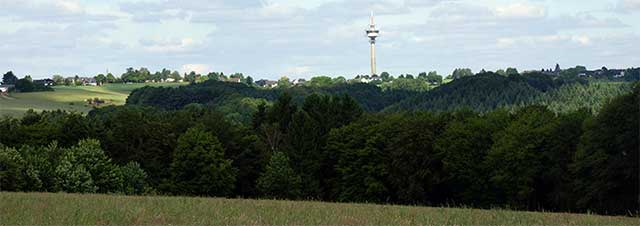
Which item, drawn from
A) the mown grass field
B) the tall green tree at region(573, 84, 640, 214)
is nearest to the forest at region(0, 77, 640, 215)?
the tall green tree at region(573, 84, 640, 214)

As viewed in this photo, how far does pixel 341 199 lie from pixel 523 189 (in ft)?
59.4

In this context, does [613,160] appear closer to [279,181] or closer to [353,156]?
[353,156]

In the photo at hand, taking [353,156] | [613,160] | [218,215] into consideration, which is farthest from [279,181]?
[218,215]

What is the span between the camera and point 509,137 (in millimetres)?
76438

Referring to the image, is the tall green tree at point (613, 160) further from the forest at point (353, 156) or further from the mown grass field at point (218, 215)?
the mown grass field at point (218, 215)

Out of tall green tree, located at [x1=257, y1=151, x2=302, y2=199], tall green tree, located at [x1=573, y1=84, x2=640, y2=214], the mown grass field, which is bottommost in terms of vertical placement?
tall green tree, located at [x1=257, y1=151, x2=302, y2=199]

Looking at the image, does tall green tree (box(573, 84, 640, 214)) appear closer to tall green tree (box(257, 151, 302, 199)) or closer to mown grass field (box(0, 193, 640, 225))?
tall green tree (box(257, 151, 302, 199))

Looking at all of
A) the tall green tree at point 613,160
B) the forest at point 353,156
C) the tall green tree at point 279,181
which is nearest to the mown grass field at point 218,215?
the forest at point 353,156

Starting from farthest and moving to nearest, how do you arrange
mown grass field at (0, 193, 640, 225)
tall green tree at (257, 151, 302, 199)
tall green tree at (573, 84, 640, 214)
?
1. tall green tree at (257, 151, 302, 199)
2. tall green tree at (573, 84, 640, 214)
3. mown grass field at (0, 193, 640, 225)

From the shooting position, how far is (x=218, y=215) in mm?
A: 29938

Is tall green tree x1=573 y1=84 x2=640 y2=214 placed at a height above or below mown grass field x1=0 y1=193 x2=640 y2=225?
below

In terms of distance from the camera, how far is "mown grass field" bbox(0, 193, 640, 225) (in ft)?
91.2

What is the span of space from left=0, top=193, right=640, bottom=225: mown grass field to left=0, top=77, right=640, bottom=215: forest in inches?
1128

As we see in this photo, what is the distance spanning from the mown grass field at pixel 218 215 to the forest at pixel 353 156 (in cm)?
2864
